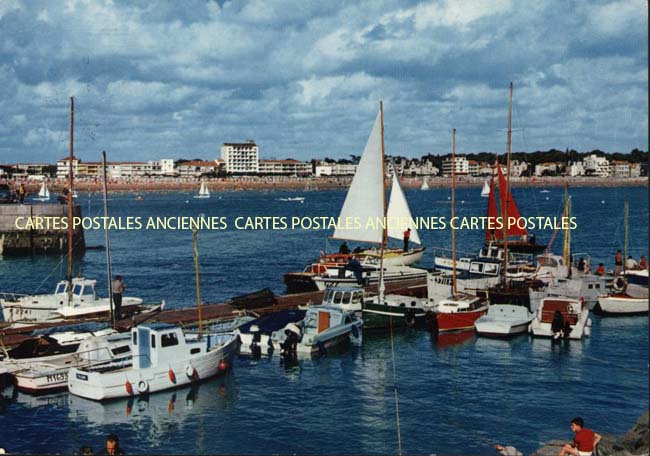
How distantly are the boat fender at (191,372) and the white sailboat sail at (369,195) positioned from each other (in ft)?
54.9

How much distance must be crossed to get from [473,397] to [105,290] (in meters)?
36.3

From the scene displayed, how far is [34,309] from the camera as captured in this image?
36719mm

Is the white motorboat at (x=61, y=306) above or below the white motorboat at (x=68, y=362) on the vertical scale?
above

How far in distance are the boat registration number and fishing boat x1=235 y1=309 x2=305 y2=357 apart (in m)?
8.01

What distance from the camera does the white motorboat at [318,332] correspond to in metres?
32.2

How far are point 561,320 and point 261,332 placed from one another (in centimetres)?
1514

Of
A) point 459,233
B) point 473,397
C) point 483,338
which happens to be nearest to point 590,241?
point 459,233

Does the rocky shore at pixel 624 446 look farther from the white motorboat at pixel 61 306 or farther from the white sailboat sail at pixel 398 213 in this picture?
the white sailboat sail at pixel 398 213

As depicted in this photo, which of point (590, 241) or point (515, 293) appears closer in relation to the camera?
point (515, 293)

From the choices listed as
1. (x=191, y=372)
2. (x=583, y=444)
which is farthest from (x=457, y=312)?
(x=583, y=444)

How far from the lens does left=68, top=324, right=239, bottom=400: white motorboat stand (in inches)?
1013

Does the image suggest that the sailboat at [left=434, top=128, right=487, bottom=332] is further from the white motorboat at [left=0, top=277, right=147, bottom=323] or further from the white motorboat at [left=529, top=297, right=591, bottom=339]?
the white motorboat at [left=0, top=277, right=147, bottom=323]

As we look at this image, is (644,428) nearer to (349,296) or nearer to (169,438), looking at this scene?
(169,438)

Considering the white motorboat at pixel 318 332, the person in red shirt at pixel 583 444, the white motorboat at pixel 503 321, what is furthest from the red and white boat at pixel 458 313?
the person in red shirt at pixel 583 444
